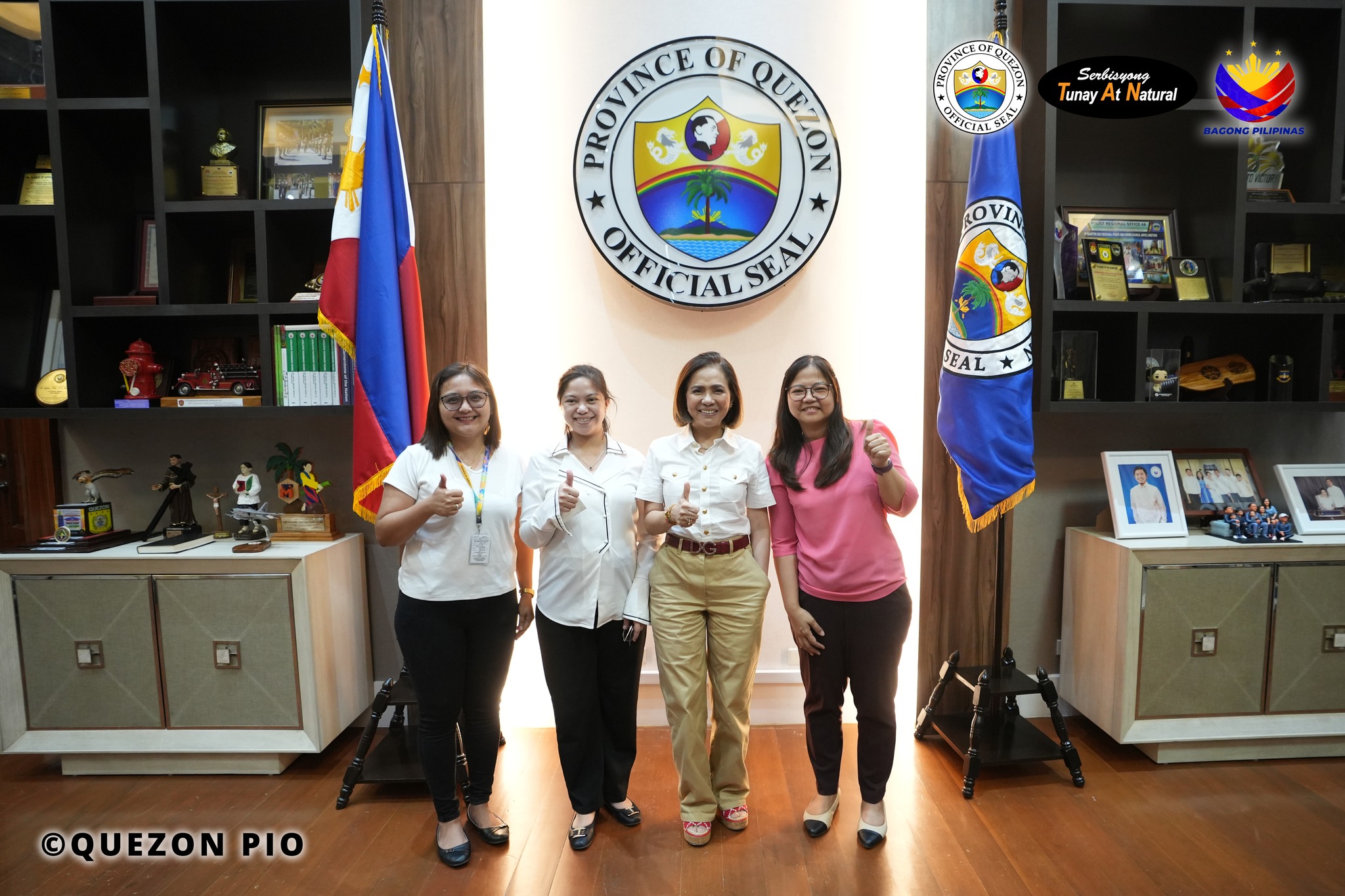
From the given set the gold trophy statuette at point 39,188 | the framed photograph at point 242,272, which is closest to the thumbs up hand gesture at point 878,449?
the framed photograph at point 242,272

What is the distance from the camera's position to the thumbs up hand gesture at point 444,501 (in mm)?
1926

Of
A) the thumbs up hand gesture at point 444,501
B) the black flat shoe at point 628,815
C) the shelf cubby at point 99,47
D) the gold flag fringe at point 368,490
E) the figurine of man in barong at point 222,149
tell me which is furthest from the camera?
the figurine of man in barong at point 222,149

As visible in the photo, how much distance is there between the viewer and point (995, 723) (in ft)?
8.71

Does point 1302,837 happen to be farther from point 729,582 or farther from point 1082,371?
point 729,582

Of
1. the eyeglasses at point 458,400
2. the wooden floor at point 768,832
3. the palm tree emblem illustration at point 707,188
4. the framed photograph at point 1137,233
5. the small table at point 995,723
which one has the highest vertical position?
the palm tree emblem illustration at point 707,188

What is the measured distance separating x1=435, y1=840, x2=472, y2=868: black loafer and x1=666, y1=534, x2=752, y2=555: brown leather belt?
1.07 meters

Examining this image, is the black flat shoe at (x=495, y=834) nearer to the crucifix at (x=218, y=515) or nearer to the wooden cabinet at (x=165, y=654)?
the wooden cabinet at (x=165, y=654)

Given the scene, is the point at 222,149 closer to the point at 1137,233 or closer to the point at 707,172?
the point at 707,172

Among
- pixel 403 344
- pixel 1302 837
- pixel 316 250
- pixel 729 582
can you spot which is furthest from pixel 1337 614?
pixel 316 250

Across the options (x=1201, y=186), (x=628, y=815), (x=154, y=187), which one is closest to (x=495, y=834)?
(x=628, y=815)

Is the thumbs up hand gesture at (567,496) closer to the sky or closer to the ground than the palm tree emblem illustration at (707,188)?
closer to the ground

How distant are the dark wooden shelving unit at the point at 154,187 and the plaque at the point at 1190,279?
122 inches

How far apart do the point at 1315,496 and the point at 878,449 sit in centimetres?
206

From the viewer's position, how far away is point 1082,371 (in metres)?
2.67
